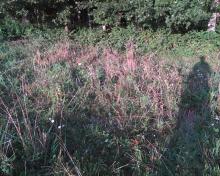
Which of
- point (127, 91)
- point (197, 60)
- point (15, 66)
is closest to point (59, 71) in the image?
point (15, 66)

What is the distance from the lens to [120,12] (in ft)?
42.3

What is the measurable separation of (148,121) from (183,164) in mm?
1239

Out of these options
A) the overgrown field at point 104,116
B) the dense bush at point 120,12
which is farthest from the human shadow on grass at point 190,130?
the dense bush at point 120,12

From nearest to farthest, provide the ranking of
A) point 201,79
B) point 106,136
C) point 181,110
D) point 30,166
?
1. point 30,166
2. point 106,136
3. point 181,110
4. point 201,79

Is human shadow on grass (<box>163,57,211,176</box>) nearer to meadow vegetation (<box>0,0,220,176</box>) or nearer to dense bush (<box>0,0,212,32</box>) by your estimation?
Answer: meadow vegetation (<box>0,0,220,176</box>)

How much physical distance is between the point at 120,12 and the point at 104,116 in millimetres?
7879

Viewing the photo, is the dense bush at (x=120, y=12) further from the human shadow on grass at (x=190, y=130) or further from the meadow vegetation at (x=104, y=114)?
the human shadow on grass at (x=190, y=130)

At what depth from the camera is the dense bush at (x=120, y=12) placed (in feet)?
39.7

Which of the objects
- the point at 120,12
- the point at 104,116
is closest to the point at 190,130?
the point at 104,116

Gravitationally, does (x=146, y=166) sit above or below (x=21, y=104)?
below

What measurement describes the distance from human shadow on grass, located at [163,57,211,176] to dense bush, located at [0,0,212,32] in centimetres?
448

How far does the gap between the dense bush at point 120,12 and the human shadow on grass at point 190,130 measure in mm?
4476

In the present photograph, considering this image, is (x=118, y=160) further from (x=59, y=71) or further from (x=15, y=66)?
(x=15, y=66)

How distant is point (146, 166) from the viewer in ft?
14.2
